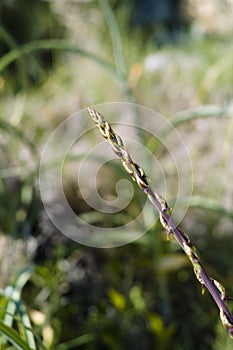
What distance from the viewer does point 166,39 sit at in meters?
3.34

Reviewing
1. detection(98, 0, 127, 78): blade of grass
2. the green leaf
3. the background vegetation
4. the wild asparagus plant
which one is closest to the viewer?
the wild asparagus plant

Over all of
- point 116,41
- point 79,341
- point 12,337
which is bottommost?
point 79,341

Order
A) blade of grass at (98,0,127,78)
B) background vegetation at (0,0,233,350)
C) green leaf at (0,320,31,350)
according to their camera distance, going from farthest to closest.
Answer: blade of grass at (98,0,127,78)
background vegetation at (0,0,233,350)
green leaf at (0,320,31,350)

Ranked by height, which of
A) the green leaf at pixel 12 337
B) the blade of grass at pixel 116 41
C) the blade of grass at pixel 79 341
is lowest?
the blade of grass at pixel 79 341

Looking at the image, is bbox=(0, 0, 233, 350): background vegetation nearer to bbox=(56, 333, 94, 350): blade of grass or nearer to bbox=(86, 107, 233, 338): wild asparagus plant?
bbox=(56, 333, 94, 350): blade of grass

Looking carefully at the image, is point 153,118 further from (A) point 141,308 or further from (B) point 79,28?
(B) point 79,28

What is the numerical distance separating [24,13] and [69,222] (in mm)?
2923

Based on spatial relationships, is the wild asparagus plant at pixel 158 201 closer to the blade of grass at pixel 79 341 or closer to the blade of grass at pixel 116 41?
the blade of grass at pixel 79 341

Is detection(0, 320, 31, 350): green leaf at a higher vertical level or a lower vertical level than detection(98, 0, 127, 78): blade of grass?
lower

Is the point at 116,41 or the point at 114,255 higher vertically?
the point at 116,41

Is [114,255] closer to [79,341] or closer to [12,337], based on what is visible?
[79,341]

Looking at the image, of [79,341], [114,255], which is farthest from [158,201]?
[114,255]

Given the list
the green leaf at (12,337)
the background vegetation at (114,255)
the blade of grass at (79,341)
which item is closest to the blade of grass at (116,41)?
the background vegetation at (114,255)

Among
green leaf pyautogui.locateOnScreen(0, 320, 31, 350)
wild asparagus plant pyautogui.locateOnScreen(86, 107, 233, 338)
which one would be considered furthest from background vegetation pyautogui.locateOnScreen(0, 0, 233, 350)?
wild asparagus plant pyautogui.locateOnScreen(86, 107, 233, 338)
